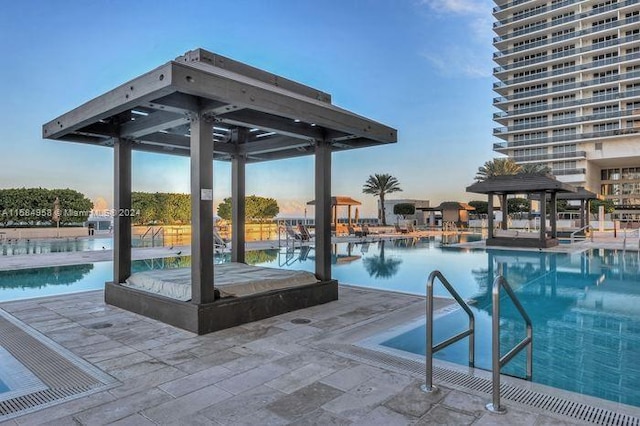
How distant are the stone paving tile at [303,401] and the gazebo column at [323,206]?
2.96 metres

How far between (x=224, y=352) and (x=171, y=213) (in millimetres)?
29133

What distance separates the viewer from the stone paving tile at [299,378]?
9.37 ft

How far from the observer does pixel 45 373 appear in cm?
317

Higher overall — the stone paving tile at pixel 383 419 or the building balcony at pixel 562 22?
the building balcony at pixel 562 22

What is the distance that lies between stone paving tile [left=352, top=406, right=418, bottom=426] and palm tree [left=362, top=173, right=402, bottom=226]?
1308 inches

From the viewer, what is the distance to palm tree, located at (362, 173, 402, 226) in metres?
35.5

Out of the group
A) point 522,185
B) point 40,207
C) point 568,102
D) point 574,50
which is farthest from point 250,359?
point 574,50

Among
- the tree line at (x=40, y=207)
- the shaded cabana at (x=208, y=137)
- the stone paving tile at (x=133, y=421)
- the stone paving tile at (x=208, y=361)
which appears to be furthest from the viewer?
the tree line at (x=40, y=207)

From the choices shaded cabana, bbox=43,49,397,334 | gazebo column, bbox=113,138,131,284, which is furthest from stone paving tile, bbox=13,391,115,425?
gazebo column, bbox=113,138,131,284

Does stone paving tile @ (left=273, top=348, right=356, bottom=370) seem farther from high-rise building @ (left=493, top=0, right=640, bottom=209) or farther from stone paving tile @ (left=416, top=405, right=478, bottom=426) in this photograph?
high-rise building @ (left=493, top=0, right=640, bottom=209)

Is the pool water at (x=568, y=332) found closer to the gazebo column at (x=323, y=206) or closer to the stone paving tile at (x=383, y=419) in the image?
the stone paving tile at (x=383, y=419)

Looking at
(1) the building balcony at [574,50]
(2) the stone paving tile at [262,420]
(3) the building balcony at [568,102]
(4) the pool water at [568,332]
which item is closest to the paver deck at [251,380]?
(2) the stone paving tile at [262,420]

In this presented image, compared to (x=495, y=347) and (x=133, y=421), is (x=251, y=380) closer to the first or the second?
(x=133, y=421)

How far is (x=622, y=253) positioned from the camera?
554 inches
